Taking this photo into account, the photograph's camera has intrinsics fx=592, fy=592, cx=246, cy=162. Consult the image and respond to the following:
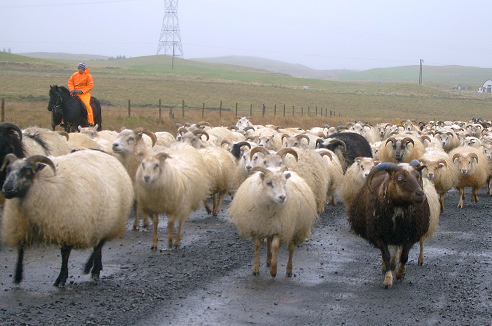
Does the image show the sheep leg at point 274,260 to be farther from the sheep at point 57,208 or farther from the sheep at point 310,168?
the sheep at point 310,168

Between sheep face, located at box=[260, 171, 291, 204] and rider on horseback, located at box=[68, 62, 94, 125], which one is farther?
→ rider on horseback, located at box=[68, 62, 94, 125]

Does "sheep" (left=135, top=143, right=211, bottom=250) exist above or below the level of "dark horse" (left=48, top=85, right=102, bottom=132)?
below

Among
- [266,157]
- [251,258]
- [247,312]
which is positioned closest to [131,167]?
[266,157]

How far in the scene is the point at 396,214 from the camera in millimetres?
7777

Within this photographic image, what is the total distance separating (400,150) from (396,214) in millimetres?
8523

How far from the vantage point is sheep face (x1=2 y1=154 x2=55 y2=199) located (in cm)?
651

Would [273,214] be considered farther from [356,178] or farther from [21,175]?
[356,178]

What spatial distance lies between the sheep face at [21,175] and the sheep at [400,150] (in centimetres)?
1109

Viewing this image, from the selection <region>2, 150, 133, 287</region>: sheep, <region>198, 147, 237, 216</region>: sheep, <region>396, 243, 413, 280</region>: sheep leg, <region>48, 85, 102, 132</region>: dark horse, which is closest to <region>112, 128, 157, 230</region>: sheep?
<region>198, 147, 237, 216</region>: sheep

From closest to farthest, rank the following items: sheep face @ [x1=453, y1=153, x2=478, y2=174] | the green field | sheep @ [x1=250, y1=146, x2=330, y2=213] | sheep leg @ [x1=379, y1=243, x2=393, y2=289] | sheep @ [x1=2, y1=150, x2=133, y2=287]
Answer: sheep @ [x1=2, y1=150, x2=133, y2=287], sheep leg @ [x1=379, y1=243, x2=393, y2=289], sheep @ [x1=250, y1=146, x2=330, y2=213], sheep face @ [x1=453, y1=153, x2=478, y2=174], the green field

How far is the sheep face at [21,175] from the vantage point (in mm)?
6512

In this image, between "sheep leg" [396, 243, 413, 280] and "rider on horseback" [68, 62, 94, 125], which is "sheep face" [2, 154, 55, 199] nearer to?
"sheep leg" [396, 243, 413, 280]

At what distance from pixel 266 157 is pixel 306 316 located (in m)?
4.92

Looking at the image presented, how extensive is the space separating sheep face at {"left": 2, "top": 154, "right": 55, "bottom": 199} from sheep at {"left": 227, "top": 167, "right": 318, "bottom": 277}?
8.98ft
